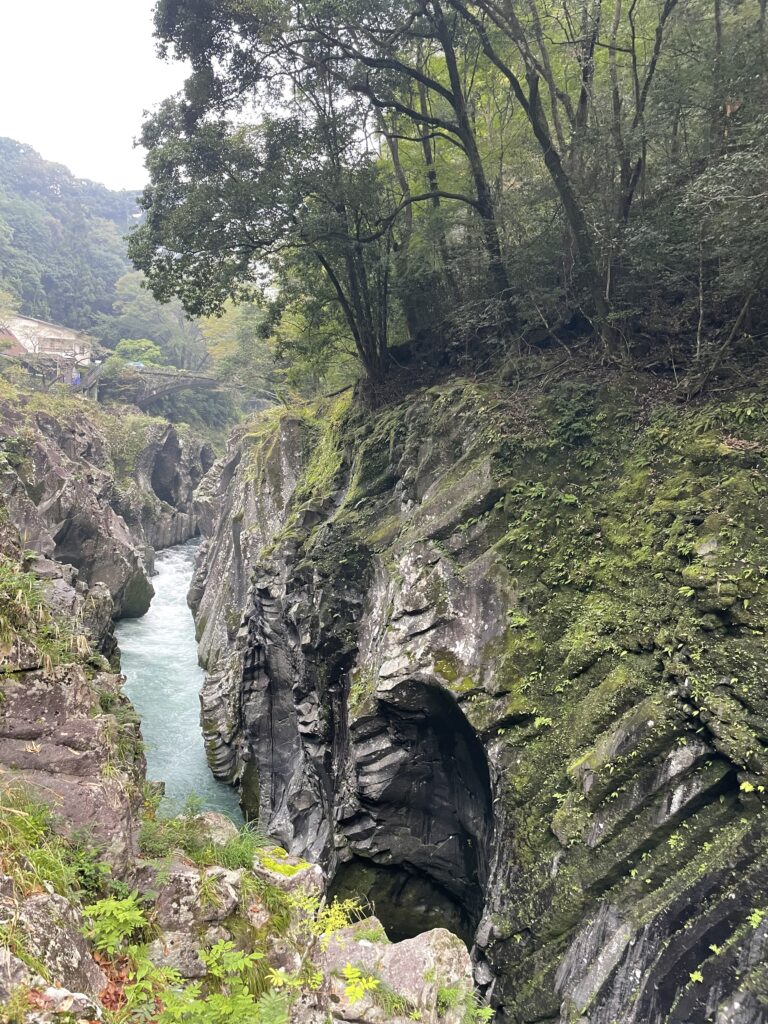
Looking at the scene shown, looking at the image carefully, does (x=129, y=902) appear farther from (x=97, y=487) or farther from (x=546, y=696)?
(x=97, y=487)

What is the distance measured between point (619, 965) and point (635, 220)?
10.6 metres

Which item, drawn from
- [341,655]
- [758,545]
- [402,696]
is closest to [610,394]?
[758,545]

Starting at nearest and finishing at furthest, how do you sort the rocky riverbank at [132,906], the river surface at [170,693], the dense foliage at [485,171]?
the rocky riverbank at [132,906] < the dense foliage at [485,171] < the river surface at [170,693]

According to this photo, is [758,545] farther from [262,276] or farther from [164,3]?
[164,3]

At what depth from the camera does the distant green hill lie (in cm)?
5480

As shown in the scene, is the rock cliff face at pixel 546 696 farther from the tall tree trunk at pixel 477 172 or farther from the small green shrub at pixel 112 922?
the small green shrub at pixel 112 922

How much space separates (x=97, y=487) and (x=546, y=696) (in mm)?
26876

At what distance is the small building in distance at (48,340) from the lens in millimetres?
42656

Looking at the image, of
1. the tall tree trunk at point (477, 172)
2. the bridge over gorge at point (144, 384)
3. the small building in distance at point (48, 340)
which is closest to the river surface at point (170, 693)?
the tall tree trunk at point (477, 172)

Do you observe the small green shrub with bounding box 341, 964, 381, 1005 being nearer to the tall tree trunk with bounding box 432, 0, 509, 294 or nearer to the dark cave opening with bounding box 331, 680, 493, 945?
the dark cave opening with bounding box 331, 680, 493, 945

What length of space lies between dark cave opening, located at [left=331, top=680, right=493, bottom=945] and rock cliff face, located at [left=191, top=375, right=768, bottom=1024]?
0.04m

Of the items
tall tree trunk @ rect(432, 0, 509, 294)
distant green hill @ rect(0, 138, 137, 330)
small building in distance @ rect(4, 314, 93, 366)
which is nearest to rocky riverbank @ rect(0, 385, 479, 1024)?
tall tree trunk @ rect(432, 0, 509, 294)

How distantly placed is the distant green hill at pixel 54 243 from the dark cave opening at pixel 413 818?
52123mm

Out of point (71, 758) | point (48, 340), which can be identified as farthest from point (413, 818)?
point (48, 340)
